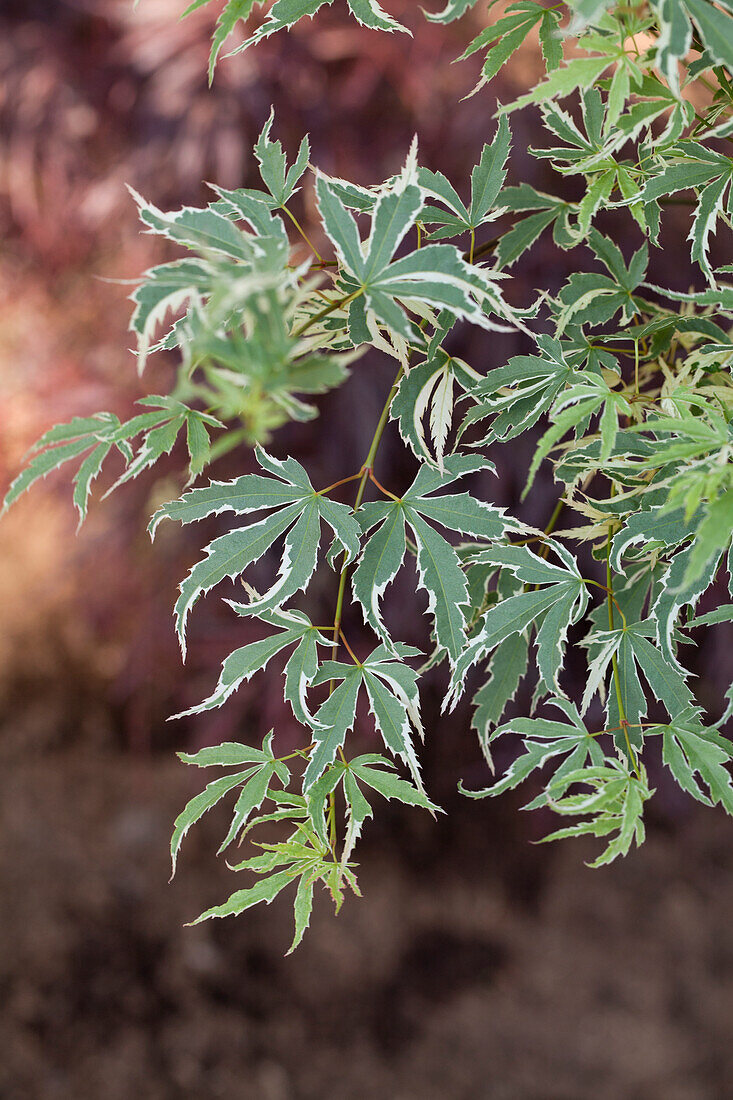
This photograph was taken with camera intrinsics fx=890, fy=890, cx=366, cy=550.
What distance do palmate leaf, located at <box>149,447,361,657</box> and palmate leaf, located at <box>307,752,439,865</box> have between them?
10 centimetres

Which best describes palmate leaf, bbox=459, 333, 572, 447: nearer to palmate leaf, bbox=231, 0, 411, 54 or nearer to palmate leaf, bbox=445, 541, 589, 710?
palmate leaf, bbox=445, 541, 589, 710

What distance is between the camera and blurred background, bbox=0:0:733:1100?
104 centimetres

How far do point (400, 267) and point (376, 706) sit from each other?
0.23 metres

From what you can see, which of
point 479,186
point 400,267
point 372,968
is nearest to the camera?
point 400,267

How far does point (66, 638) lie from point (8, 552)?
8.3 inches

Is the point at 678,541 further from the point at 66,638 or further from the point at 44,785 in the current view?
the point at 44,785

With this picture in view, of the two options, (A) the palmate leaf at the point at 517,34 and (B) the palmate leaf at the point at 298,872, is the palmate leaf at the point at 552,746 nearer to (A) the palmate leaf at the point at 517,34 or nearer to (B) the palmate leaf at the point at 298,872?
(B) the palmate leaf at the point at 298,872

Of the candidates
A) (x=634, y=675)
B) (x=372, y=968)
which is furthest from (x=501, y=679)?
(x=372, y=968)

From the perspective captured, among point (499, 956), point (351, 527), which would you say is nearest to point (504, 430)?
point (351, 527)

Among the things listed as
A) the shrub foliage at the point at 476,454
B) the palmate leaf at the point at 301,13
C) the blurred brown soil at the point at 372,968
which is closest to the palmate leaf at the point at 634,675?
the shrub foliage at the point at 476,454

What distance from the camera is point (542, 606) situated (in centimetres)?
50

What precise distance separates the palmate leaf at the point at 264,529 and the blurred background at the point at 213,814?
603 mm

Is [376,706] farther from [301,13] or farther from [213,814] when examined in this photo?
[213,814]

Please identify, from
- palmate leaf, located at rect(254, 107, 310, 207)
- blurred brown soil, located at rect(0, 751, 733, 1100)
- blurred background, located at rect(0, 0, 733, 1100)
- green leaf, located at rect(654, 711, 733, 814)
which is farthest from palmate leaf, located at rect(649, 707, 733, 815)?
blurred brown soil, located at rect(0, 751, 733, 1100)
